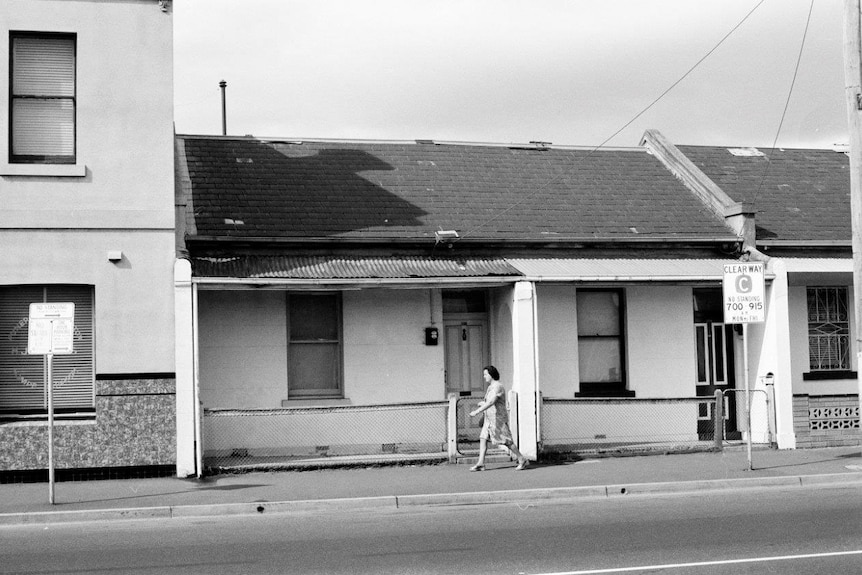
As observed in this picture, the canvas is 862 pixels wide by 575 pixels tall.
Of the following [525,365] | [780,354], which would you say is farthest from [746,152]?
[525,365]

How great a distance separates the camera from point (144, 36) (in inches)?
559

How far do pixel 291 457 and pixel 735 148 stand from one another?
1229cm

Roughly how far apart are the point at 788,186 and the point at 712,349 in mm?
4346

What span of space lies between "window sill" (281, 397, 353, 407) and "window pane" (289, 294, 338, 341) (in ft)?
3.38

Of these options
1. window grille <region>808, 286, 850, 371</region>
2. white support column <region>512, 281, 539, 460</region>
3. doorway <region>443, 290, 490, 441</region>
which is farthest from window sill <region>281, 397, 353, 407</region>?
window grille <region>808, 286, 850, 371</region>

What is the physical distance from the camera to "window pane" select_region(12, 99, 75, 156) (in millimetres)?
13961

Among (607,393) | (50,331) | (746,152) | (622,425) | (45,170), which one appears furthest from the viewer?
(746,152)

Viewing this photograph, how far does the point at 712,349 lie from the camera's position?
18062mm

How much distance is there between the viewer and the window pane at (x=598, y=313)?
17.6 meters

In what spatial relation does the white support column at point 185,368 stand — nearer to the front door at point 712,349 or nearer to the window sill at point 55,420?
the window sill at point 55,420

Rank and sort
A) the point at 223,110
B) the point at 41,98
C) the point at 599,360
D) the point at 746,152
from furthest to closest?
the point at 223,110 < the point at 746,152 < the point at 599,360 < the point at 41,98

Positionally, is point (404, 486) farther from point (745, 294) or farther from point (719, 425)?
point (719, 425)

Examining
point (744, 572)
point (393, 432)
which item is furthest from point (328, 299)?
point (744, 572)

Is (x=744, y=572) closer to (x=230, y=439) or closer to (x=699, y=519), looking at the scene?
(x=699, y=519)
